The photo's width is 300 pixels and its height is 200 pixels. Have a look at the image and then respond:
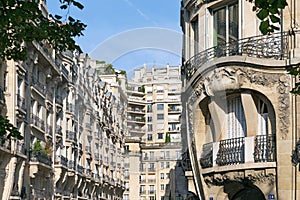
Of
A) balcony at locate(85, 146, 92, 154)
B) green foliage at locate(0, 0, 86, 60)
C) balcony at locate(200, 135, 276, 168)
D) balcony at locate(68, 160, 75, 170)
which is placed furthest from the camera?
balcony at locate(85, 146, 92, 154)

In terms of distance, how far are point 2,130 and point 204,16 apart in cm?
1192

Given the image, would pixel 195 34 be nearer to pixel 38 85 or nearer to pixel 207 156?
pixel 207 156

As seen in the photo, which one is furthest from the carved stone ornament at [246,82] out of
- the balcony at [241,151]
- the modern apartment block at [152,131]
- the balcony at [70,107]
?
the modern apartment block at [152,131]

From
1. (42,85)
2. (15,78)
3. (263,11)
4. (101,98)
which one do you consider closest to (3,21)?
(263,11)

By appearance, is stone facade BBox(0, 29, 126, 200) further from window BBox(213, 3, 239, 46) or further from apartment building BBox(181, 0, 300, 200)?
window BBox(213, 3, 239, 46)

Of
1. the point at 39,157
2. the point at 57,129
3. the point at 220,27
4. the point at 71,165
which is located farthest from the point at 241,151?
the point at 71,165

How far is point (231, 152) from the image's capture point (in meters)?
21.4

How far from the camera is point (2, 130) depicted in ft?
43.0

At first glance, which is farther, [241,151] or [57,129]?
[57,129]

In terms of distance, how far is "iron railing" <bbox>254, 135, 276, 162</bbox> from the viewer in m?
20.2

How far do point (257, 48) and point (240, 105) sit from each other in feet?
6.70

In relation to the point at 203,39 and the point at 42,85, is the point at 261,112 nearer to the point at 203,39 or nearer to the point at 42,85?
the point at 203,39

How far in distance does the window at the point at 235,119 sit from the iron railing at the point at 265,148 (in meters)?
1.16

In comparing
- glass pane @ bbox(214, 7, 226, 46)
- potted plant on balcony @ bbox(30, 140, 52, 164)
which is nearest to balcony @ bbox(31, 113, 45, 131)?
potted plant on balcony @ bbox(30, 140, 52, 164)
